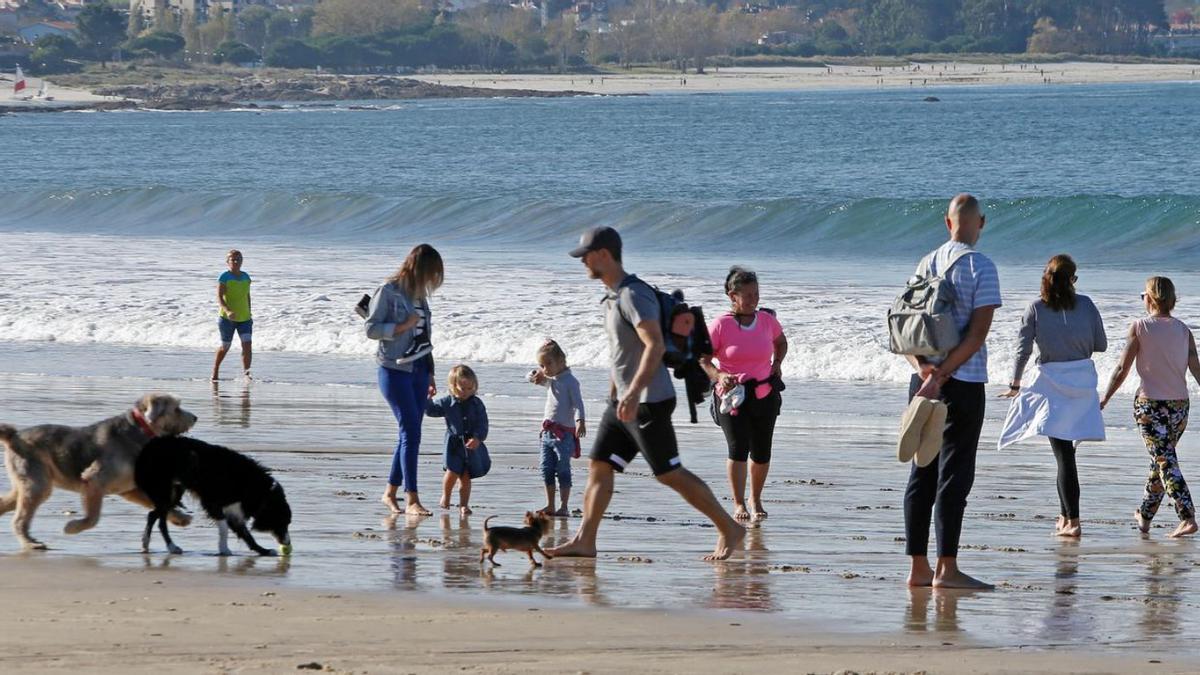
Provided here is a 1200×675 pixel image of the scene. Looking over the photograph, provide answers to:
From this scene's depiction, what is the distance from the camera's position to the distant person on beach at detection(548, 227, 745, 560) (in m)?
6.77

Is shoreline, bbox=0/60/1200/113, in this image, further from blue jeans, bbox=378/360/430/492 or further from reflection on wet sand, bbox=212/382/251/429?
blue jeans, bbox=378/360/430/492

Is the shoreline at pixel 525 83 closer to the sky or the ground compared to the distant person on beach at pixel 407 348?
closer to the sky

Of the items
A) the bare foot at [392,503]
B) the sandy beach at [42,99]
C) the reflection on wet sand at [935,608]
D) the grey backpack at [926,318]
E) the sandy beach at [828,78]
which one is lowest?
the bare foot at [392,503]

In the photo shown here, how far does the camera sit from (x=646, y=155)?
60.9m

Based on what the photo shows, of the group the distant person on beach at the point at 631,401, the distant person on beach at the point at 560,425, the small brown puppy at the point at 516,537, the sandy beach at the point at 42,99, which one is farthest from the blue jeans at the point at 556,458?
the sandy beach at the point at 42,99

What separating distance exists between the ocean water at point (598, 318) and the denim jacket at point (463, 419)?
444 millimetres

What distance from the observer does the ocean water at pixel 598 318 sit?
7121 mm

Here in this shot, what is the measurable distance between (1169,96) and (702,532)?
392ft

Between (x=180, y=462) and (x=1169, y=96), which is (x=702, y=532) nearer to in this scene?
(x=180, y=462)

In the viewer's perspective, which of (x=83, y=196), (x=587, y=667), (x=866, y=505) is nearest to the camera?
(x=587, y=667)

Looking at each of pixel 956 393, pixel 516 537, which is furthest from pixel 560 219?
pixel 956 393

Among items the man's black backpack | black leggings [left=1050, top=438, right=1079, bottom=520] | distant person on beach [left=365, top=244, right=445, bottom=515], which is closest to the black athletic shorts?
the man's black backpack

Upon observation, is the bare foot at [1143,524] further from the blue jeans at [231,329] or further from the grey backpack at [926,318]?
the blue jeans at [231,329]

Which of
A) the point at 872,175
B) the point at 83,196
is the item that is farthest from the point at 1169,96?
the point at 83,196
